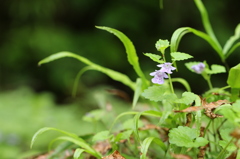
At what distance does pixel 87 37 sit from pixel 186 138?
4.43 metres

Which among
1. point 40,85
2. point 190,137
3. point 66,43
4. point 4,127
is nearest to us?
point 190,137

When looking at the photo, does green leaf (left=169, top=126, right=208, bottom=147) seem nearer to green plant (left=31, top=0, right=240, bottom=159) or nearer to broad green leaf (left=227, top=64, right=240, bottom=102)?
green plant (left=31, top=0, right=240, bottom=159)

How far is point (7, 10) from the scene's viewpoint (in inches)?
212

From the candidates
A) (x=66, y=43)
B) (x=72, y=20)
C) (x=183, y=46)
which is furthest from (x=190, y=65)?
(x=72, y=20)

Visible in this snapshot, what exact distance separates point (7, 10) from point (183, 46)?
2650 millimetres

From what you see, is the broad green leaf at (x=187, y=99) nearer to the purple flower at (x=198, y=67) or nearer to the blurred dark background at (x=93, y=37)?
the purple flower at (x=198, y=67)

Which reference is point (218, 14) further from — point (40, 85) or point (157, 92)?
point (157, 92)

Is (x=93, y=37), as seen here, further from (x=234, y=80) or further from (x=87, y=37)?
(x=234, y=80)

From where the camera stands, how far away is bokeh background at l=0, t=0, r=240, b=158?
15.6 ft

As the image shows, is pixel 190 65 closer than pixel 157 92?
No

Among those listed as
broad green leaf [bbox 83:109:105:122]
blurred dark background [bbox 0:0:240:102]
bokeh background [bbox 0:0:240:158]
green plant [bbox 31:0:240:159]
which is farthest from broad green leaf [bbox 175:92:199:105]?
blurred dark background [bbox 0:0:240:102]

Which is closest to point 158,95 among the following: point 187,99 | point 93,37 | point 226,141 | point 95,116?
→ point 187,99

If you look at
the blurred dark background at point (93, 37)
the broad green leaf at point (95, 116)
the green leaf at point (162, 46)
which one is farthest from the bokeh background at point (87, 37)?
the green leaf at point (162, 46)

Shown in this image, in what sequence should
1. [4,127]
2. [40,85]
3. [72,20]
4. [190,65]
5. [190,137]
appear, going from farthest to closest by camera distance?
[72,20]
[40,85]
[4,127]
[190,65]
[190,137]
